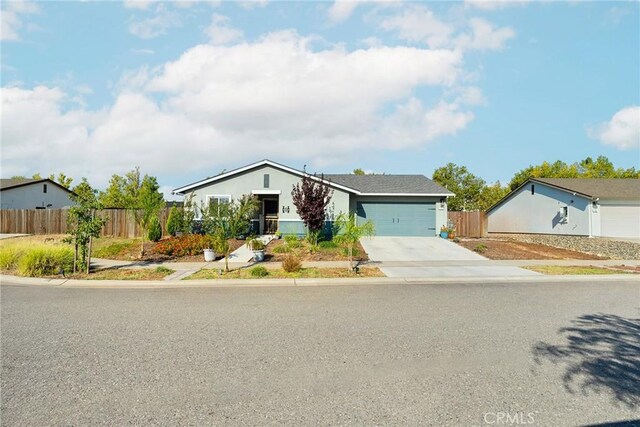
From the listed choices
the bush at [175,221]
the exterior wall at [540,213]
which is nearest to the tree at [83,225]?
the bush at [175,221]

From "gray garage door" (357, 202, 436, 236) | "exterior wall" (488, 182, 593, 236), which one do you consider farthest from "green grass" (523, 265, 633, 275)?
"exterior wall" (488, 182, 593, 236)

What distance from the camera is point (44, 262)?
477 inches

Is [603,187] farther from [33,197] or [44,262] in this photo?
[33,197]

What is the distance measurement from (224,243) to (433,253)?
32.9ft

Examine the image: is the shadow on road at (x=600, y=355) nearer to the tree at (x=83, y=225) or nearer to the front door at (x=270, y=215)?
the tree at (x=83, y=225)

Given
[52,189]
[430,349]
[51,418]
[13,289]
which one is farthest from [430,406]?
[52,189]

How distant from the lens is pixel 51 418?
3311 mm

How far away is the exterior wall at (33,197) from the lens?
31852mm

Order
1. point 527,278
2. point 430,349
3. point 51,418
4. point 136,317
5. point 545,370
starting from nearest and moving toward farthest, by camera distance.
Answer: point 51,418, point 545,370, point 430,349, point 136,317, point 527,278

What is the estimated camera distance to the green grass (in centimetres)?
1255

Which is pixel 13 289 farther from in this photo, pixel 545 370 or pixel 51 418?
pixel 545 370

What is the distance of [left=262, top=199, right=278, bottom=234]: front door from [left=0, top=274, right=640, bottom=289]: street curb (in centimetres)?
1240

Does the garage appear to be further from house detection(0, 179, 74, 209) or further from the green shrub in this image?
house detection(0, 179, 74, 209)

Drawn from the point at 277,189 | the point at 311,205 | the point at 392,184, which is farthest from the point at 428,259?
the point at 392,184
